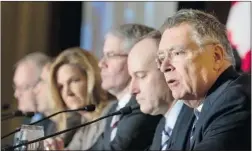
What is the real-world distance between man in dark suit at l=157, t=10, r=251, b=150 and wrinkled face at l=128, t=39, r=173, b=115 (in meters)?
0.35

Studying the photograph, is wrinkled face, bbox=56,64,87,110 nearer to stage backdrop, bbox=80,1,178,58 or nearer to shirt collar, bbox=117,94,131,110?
shirt collar, bbox=117,94,131,110

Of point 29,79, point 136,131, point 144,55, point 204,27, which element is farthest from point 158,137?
point 29,79

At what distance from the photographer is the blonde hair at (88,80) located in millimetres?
3068

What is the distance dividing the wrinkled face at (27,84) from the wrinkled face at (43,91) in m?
0.04

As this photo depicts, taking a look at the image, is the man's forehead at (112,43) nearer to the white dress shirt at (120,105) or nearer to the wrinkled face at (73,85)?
the white dress shirt at (120,105)

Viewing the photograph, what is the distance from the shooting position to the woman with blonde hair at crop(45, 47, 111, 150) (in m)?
3.02

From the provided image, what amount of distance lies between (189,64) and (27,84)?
1835mm

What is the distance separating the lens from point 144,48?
229 cm

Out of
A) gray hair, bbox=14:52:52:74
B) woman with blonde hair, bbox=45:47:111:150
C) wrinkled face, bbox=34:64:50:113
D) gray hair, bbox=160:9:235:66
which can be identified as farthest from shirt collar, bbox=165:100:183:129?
gray hair, bbox=14:52:52:74

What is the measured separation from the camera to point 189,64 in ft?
6.11

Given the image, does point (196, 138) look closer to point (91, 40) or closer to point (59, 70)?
point (59, 70)

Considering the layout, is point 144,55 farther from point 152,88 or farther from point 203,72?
point 203,72

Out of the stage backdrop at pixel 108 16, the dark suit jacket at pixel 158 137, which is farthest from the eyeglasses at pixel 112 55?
the stage backdrop at pixel 108 16

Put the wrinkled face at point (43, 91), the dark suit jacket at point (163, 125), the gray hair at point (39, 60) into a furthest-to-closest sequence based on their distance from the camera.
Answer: the gray hair at point (39, 60), the wrinkled face at point (43, 91), the dark suit jacket at point (163, 125)
